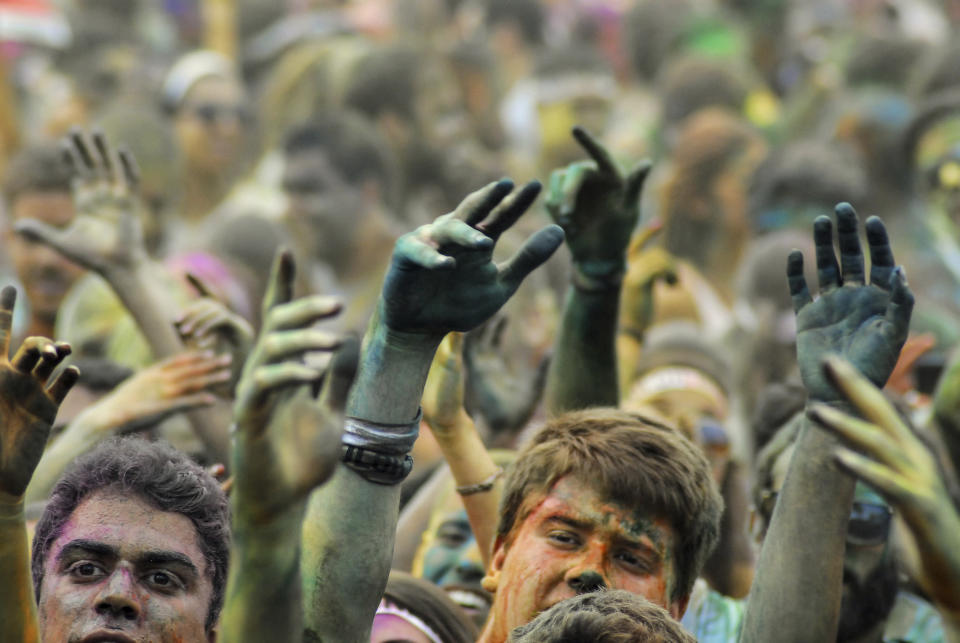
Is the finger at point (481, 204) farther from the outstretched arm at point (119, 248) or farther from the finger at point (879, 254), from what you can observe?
the outstretched arm at point (119, 248)

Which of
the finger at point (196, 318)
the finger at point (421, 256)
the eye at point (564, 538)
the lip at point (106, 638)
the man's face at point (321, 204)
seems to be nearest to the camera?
the finger at point (421, 256)

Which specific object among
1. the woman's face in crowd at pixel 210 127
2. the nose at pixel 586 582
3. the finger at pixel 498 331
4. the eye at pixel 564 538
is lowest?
the nose at pixel 586 582

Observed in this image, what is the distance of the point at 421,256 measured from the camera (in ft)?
9.66

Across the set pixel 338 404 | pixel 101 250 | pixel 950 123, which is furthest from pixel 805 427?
pixel 950 123

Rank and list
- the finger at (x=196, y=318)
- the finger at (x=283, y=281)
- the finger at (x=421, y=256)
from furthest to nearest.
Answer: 1. the finger at (x=196, y=318)
2. the finger at (x=421, y=256)
3. the finger at (x=283, y=281)

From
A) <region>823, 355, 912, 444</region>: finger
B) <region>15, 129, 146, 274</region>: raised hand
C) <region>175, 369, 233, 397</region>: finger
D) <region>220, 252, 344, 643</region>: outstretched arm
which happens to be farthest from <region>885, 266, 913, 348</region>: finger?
<region>15, 129, 146, 274</region>: raised hand

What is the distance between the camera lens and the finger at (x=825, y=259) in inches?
123

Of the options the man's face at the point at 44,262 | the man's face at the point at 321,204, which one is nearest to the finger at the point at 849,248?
the man's face at the point at 44,262

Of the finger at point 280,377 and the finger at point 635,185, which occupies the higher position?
the finger at point 635,185

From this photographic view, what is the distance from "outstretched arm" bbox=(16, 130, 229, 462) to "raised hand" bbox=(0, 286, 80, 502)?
6.18 ft

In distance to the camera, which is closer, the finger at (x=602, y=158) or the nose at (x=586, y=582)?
the nose at (x=586, y=582)

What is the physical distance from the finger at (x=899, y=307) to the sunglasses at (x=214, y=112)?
6828mm

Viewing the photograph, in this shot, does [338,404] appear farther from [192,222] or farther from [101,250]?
[192,222]

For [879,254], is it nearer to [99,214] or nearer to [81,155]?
[99,214]
